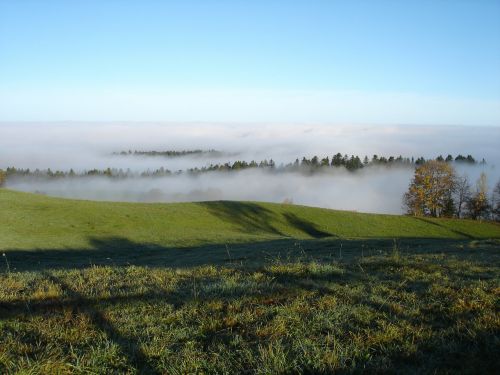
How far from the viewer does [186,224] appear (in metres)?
49.8

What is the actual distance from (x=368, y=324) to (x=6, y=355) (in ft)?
16.4

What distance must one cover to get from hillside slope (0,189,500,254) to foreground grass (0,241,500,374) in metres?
27.7

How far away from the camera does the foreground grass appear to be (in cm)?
506

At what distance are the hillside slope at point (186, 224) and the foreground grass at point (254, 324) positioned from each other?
2769 cm

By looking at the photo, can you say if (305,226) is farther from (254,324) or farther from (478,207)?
(478,207)

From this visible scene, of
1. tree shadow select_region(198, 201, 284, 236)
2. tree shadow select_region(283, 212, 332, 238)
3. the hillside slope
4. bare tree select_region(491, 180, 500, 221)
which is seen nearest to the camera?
the hillside slope

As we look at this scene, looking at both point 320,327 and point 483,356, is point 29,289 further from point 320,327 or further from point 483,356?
point 483,356

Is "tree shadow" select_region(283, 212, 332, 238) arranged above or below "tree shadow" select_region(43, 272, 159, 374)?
below

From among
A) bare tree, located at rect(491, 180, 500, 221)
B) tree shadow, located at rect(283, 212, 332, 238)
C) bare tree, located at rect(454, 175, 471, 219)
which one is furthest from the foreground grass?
bare tree, located at rect(491, 180, 500, 221)

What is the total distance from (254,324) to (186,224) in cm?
4433

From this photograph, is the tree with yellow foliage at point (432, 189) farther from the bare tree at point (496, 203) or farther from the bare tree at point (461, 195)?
the bare tree at point (496, 203)

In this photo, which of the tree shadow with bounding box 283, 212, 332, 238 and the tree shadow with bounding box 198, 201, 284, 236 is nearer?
the tree shadow with bounding box 198, 201, 284, 236

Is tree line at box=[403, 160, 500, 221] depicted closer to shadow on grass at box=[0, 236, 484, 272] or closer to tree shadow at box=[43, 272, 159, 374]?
shadow on grass at box=[0, 236, 484, 272]

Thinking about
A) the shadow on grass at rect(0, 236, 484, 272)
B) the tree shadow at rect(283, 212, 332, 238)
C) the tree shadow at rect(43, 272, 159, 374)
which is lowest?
the tree shadow at rect(283, 212, 332, 238)
